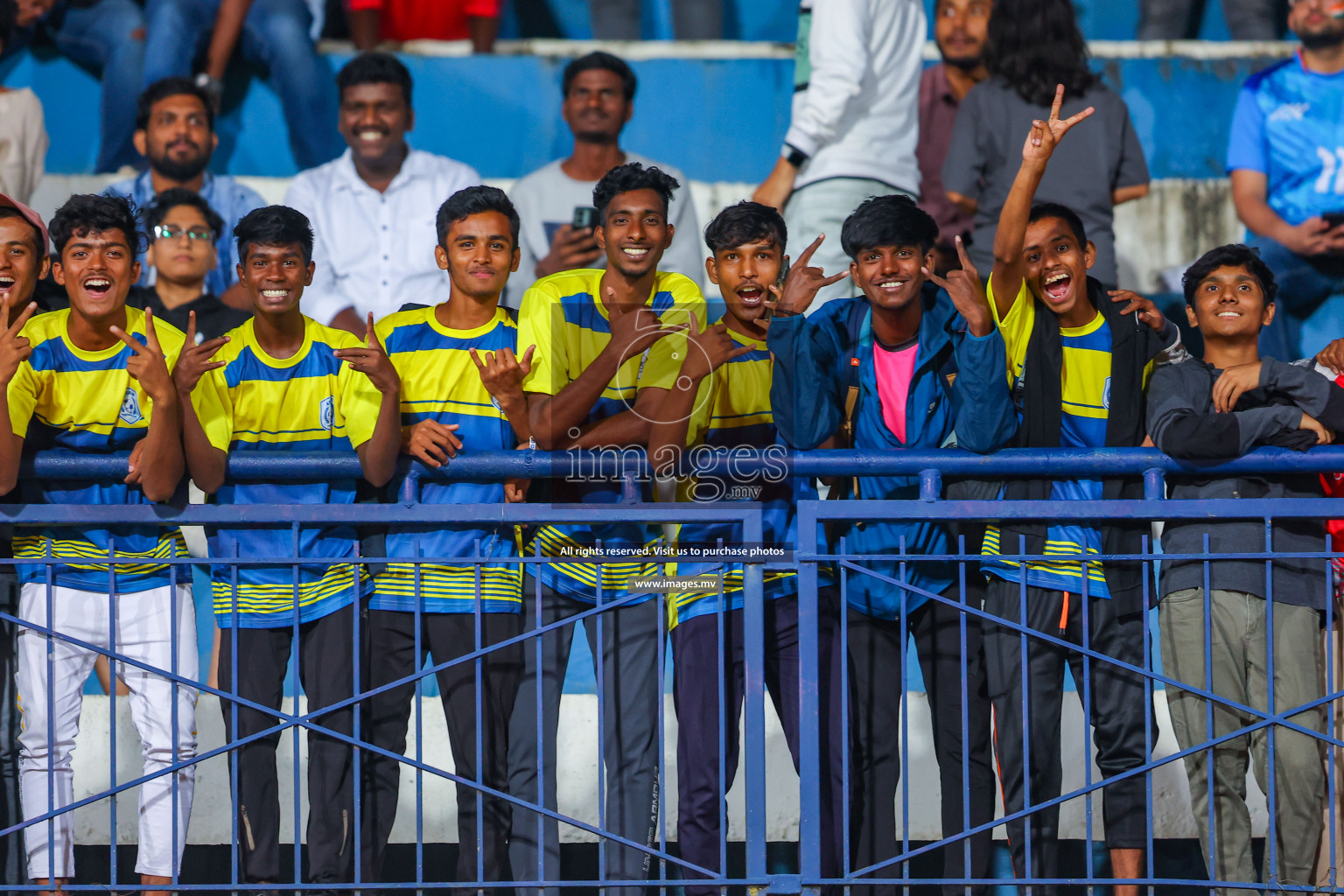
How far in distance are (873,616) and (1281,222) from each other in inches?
145

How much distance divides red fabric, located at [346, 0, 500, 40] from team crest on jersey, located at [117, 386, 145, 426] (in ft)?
13.8

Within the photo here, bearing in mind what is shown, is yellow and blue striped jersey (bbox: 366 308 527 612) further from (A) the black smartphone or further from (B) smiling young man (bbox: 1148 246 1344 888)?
(B) smiling young man (bbox: 1148 246 1344 888)

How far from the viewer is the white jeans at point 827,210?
20.8ft

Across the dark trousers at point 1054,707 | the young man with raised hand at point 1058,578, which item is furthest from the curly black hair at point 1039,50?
the dark trousers at point 1054,707

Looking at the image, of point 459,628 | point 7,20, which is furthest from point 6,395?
point 7,20

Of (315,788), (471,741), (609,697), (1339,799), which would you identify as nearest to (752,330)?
(609,697)

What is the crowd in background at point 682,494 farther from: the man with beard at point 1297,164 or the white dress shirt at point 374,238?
the man with beard at point 1297,164

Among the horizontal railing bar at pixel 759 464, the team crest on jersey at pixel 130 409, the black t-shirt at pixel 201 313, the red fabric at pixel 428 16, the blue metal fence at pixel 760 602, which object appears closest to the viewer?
the blue metal fence at pixel 760 602

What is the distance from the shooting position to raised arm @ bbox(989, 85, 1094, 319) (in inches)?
160

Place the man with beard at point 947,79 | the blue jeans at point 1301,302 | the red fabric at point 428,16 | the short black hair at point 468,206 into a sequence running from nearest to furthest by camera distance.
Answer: the short black hair at point 468,206 → the blue jeans at point 1301,302 → the man with beard at point 947,79 → the red fabric at point 428,16

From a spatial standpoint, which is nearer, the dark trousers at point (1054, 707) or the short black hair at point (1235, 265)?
the dark trousers at point (1054, 707)

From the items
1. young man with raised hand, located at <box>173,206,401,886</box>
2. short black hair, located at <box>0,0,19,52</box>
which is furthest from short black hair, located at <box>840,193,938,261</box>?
short black hair, located at <box>0,0,19,52</box>

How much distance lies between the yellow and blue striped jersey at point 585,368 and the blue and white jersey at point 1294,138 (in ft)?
12.1

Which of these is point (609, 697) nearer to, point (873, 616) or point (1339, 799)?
point (873, 616)
